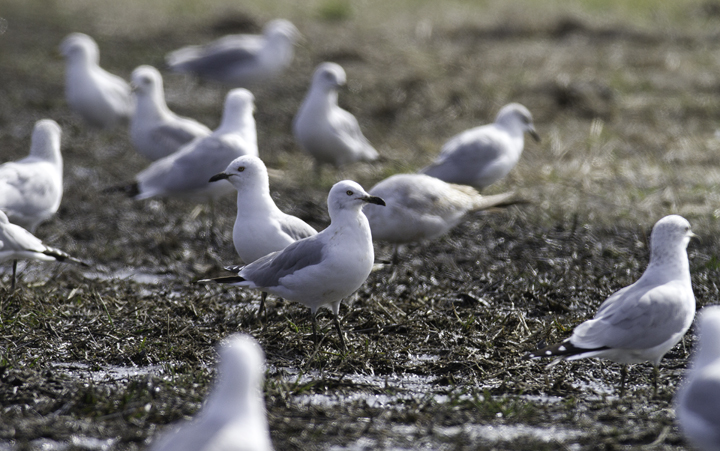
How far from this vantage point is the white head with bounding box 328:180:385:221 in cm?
481

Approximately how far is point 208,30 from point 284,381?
1366 centimetres

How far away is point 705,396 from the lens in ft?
10.8

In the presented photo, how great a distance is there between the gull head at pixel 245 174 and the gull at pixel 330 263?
73 centimetres

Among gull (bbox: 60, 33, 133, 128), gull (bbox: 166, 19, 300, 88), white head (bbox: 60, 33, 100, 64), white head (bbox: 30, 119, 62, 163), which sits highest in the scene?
gull (bbox: 166, 19, 300, 88)

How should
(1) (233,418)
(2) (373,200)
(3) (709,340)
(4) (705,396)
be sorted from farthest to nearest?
(2) (373,200)
(3) (709,340)
(4) (705,396)
(1) (233,418)

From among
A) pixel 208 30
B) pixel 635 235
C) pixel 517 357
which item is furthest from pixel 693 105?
pixel 208 30

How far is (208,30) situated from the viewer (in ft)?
55.1

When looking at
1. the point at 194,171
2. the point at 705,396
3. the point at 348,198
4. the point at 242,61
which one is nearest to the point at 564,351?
the point at 705,396

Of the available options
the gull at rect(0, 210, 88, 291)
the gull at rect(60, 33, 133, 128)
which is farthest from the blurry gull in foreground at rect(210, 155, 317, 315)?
the gull at rect(60, 33, 133, 128)

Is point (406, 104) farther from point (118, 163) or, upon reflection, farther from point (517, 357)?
point (517, 357)

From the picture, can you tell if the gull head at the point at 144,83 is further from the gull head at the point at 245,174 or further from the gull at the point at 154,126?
the gull head at the point at 245,174

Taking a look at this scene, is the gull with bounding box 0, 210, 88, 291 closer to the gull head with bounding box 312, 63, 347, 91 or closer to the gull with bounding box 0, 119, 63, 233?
the gull with bounding box 0, 119, 63, 233

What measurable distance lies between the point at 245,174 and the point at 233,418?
2881mm

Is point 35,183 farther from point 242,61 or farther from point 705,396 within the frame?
point 242,61
